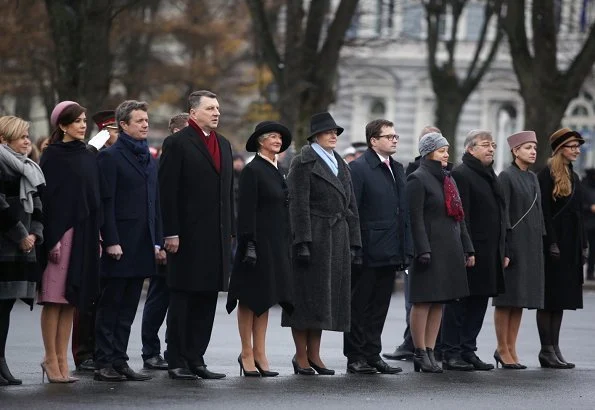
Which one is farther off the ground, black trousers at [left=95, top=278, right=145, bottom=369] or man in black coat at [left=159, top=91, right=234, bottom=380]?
man in black coat at [left=159, top=91, right=234, bottom=380]

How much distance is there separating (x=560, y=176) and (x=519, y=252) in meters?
0.85

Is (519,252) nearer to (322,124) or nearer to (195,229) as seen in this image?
(322,124)

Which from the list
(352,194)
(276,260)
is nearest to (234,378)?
(276,260)

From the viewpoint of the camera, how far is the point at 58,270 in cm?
1293

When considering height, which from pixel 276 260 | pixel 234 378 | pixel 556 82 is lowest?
pixel 234 378

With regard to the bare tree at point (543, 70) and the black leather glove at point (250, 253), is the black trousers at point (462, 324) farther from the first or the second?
the bare tree at point (543, 70)

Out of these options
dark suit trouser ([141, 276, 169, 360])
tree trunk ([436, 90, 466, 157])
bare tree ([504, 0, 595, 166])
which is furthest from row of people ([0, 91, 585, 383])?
tree trunk ([436, 90, 466, 157])

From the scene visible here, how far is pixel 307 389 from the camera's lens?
42.8ft

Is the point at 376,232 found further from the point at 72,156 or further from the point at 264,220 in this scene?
the point at 72,156

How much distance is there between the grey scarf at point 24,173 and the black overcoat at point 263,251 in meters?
1.75

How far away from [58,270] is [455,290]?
352cm

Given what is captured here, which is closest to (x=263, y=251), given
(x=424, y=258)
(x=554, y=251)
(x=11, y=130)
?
(x=424, y=258)

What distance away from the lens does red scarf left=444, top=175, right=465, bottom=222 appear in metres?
14.8

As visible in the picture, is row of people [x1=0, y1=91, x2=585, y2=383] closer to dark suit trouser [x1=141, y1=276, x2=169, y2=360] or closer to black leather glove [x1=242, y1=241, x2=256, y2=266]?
black leather glove [x1=242, y1=241, x2=256, y2=266]
